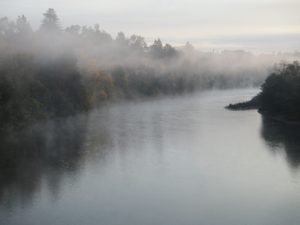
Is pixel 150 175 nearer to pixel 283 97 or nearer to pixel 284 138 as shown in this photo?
pixel 284 138

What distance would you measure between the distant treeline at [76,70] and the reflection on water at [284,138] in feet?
43.4

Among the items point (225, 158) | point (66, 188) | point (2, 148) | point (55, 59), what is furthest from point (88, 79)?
point (66, 188)

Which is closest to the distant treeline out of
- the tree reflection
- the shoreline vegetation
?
the tree reflection

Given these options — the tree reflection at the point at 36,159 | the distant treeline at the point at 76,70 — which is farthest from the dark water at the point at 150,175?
the distant treeline at the point at 76,70

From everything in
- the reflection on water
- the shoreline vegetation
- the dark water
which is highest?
the shoreline vegetation

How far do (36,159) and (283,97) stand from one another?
18.9 metres

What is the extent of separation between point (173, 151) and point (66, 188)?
7028mm

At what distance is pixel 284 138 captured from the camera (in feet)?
83.5

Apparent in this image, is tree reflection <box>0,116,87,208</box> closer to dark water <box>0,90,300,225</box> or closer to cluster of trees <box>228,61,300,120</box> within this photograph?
dark water <box>0,90,300,225</box>

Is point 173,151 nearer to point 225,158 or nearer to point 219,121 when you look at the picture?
point 225,158

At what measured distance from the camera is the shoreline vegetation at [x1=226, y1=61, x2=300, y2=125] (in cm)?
3059

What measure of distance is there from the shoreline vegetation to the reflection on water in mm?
964

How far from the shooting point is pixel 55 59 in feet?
107

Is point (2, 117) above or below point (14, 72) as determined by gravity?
below
